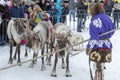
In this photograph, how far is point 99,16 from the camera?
7.14 m

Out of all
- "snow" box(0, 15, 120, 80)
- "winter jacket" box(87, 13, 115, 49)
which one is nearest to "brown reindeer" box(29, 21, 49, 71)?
"snow" box(0, 15, 120, 80)

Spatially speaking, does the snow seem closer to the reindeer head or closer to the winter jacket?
the reindeer head

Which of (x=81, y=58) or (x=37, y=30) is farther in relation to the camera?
(x=81, y=58)

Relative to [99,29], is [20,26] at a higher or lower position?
lower

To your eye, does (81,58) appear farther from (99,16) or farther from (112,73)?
(99,16)

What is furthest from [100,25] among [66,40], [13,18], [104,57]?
[13,18]

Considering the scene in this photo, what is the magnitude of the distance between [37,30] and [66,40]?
1.03 meters

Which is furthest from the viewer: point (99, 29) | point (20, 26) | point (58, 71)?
point (20, 26)

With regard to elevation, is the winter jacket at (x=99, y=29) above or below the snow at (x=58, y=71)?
above

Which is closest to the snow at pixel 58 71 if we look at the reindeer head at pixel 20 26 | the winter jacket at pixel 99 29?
the reindeer head at pixel 20 26

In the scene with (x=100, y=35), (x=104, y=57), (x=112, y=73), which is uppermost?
(x=100, y=35)

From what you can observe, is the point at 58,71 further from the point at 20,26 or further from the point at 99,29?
the point at 99,29

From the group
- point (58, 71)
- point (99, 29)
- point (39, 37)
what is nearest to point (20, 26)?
point (39, 37)

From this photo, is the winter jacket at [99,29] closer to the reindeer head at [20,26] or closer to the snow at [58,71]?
the snow at [58,71]
